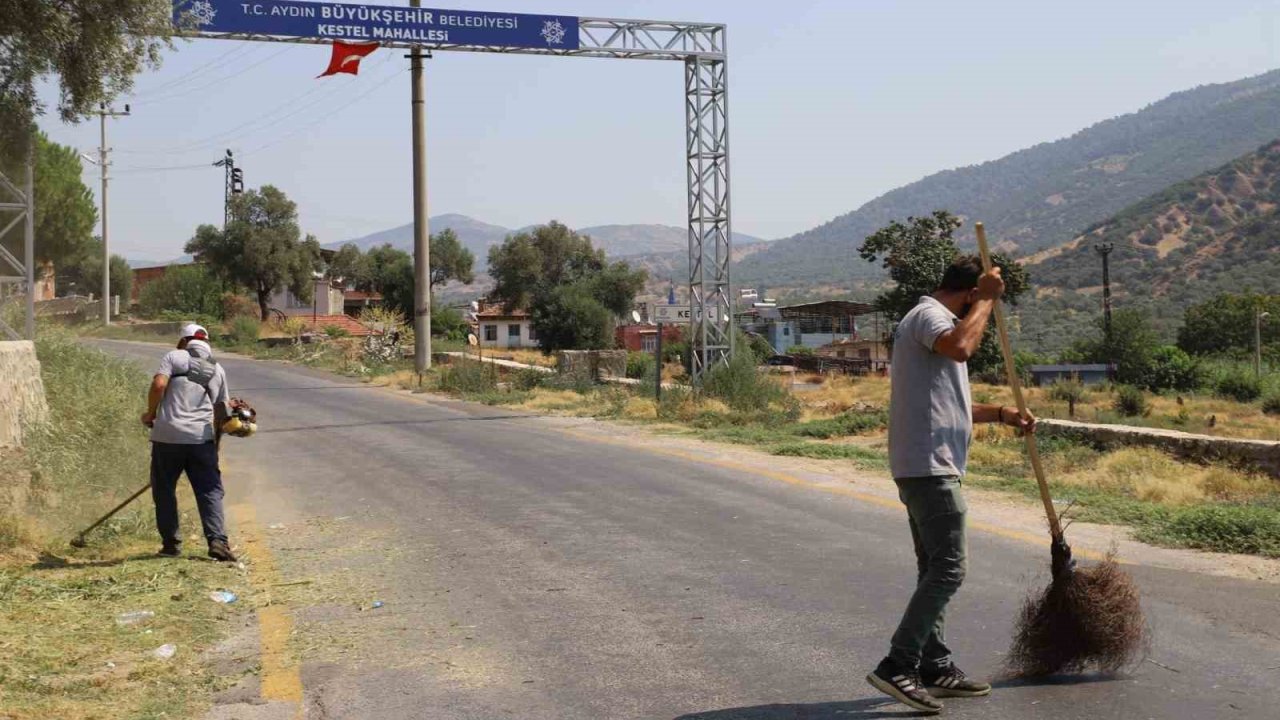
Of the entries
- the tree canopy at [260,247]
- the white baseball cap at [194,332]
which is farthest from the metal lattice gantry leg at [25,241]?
the tree canopy at [260,247]

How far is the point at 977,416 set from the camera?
18.3ft

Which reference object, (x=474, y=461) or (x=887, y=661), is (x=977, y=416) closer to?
(x=887, y=661)

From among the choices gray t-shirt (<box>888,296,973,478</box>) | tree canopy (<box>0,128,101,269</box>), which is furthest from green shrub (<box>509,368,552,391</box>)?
gray t-shirt (<box>888,296,973,478</box>)

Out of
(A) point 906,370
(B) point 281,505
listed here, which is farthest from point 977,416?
(B) point 281,505

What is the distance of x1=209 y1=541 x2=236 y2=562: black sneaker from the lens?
8.46 metres

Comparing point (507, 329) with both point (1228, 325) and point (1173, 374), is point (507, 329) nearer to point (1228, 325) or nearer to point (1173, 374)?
point (1228, 325)

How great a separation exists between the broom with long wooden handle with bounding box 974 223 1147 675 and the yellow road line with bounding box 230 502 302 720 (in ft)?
10.7

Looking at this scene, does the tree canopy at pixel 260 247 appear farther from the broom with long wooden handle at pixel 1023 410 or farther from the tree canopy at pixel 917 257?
the broom with long wooden handle at pixel 1023 410

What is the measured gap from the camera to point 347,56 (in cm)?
2516

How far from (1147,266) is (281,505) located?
105844mm

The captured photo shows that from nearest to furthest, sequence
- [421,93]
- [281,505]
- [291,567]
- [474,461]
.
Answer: [291,567] < [281,505] < [474,461] < [421,93]

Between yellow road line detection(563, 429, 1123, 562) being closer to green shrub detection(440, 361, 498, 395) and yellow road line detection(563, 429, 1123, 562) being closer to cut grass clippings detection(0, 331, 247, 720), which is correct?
cut grass clippings detection(0, 331, 247, 720)

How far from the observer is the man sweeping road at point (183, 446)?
28.0 ft

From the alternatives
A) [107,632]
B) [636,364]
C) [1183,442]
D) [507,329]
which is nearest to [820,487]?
[1183,442]
